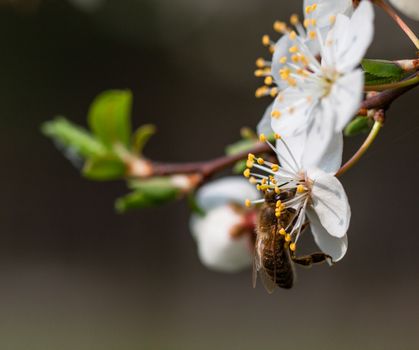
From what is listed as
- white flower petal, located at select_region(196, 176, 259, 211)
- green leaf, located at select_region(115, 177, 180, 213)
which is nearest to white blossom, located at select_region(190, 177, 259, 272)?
white flower petal, located at select_region(196, 176, 259, 211)

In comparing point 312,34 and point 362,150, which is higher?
point 312,34

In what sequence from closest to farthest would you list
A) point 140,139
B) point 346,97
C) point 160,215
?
point 346,97 < point 140,139 < point 160,215

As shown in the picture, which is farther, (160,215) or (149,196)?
(160,215)

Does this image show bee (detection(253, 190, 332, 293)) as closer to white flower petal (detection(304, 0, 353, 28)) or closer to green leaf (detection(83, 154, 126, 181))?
white flower petal (detection(304, 0, 353, 28))

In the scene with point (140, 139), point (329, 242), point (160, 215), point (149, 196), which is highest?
point (160, 215)

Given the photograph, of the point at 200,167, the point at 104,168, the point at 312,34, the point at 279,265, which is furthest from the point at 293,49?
the point at 104,168

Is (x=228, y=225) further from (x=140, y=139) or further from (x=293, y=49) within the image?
(x=293, y=49)
